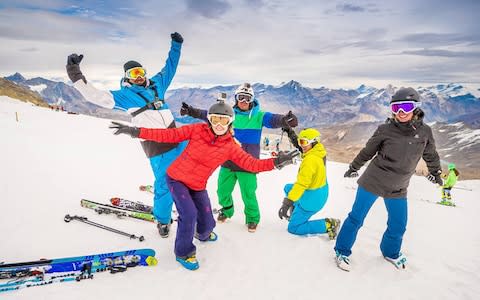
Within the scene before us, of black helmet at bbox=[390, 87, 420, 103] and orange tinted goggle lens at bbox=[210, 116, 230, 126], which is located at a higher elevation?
black helmet at bbox=[390, 87, 420, 103]

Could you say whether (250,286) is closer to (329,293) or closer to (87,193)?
(329,293)

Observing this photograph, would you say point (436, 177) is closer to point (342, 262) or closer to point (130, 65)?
point (342, 262)

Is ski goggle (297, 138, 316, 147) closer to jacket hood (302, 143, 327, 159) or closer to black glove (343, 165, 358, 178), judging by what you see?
jacket hood (302, 143, 327, 159)

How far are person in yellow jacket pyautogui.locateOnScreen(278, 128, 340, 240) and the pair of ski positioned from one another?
2.33 m

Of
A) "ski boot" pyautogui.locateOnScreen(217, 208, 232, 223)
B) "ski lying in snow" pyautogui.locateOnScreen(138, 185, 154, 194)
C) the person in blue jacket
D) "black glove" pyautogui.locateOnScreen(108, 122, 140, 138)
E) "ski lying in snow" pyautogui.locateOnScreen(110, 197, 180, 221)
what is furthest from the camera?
"ski lying in snow" pyautogui.locateOnScreen(138, 185, 154, 194)

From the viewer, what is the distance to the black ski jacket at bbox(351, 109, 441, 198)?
398 centimetres

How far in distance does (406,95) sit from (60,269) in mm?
4862

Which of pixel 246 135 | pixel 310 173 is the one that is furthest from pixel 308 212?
pixel 246 135

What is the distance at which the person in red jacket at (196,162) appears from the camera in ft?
12.9

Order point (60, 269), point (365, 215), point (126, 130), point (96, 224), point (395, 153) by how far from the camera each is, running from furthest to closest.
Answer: point (96, 224)
point (365, 215)
point (395, 153)
point (126, 130)
point (60, 269)

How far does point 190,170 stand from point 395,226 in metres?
3.05

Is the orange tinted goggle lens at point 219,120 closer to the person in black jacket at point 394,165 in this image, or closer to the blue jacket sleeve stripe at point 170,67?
the blue jacket sleeve stripe at point 170,67

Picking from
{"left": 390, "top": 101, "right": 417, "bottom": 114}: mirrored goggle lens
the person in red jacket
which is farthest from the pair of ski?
{"left": 390, "top": 101, "right": 417, "bottom": 114}: mirrored goggle lens

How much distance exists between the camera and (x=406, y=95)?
3.90m
